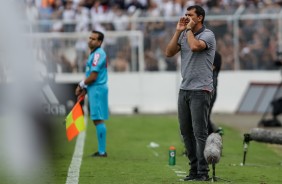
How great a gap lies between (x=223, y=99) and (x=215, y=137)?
64.9 feet

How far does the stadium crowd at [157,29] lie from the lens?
3198 cm

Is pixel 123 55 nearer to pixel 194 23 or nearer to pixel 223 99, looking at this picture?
pixel 223 99

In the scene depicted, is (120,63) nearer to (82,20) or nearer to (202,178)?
(82,20)

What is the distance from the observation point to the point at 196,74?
1233 centimetres

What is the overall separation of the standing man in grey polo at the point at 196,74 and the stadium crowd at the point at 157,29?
63.1 ft

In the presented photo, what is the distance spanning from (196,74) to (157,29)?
2007cm

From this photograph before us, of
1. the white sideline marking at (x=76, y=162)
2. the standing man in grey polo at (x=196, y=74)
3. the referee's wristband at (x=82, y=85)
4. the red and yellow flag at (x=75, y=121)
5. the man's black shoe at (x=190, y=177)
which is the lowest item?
the white sideline marking at (x=76, y=162)

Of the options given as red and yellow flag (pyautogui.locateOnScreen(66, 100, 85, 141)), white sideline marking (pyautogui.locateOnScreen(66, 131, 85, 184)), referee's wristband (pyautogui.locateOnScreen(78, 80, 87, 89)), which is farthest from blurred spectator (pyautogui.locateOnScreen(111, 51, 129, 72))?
red and yellow flag (pyautogui.locateOnScreen(66, 100, 85, 141))

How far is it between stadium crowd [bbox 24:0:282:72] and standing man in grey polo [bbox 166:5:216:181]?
19.2 metres

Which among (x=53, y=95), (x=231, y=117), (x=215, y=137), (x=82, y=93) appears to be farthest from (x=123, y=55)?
(x=53, y=95)

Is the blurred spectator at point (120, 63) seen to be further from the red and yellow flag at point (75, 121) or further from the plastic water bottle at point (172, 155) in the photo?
the plastic water bottle at point (172, 155)

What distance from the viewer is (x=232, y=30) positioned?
3228 centimetres

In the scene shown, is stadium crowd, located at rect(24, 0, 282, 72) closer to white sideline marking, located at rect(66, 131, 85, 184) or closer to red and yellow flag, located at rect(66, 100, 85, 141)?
white sideline marking, located at rect(66, 131, 85, 184)

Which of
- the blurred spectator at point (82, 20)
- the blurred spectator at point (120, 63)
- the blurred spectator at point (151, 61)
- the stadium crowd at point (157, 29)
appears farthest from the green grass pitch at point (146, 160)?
the blurred spectator at point (82, 20)
